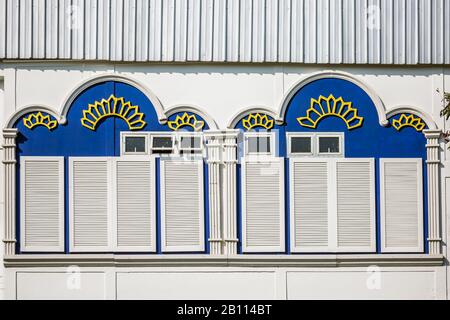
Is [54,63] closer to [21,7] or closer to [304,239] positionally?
[21,7]

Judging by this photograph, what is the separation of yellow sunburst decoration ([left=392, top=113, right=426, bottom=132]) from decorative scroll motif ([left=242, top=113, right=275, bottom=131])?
5.89 feet

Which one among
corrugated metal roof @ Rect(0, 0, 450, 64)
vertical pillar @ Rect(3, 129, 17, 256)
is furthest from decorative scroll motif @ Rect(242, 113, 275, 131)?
vertical pillar @ Rect(3, 129, 17, 256)

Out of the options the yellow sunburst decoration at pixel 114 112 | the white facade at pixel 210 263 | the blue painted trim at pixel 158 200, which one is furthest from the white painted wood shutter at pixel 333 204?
the yellow sunburst decoration at pixel 114 112

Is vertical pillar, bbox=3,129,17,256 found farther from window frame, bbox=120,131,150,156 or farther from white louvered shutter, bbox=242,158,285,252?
white louvered shutter, bbox=242,158,285,252

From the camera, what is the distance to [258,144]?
1012 cm

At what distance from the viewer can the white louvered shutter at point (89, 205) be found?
32.9 ft

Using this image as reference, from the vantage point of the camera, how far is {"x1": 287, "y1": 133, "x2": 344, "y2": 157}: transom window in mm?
10109

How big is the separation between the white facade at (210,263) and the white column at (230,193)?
185 millimetres

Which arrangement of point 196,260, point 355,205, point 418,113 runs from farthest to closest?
point 418,113, point 355,205, point 196,260

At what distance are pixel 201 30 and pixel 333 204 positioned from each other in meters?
3.12

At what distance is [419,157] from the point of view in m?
10.2

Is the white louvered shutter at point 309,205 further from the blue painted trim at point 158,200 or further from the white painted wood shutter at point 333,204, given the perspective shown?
the blue painted trim at point 158,200

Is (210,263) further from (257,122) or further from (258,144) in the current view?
(257,122)

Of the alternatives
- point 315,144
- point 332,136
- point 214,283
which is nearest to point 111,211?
point 214,283
